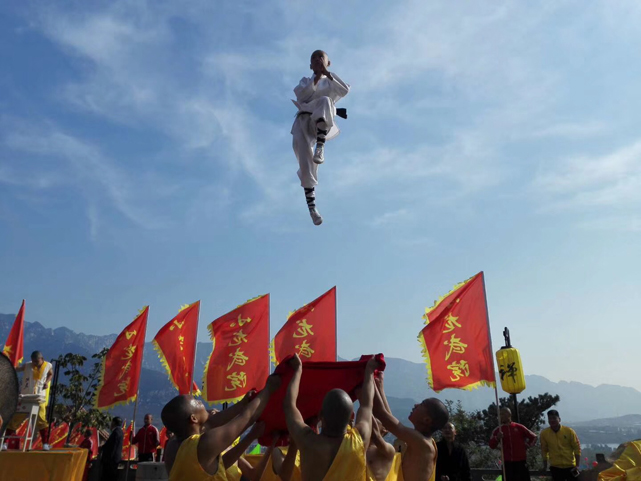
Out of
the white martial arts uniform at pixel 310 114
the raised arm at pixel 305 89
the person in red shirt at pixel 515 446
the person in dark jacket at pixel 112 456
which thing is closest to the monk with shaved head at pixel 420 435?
the white martial arts uniform at pixel 310 114

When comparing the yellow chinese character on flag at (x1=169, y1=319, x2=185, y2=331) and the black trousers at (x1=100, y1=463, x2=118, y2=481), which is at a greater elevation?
the yellow chinese character on flag at (x1=169, y1=319, x2=185, y2=331)

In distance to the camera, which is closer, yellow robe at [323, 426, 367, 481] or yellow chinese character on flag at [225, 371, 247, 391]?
yellow robe at [323, 426, 367, 481]

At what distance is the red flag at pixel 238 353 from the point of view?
14930 mm

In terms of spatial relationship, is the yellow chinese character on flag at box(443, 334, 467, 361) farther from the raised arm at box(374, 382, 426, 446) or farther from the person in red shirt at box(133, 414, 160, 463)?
the person in red shirt at box(133, 414, 160, 463)

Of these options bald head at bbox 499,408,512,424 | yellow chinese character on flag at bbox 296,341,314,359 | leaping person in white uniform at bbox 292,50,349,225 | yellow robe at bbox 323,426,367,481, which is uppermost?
leaping person in white uniform at bbox 292,50,349,225

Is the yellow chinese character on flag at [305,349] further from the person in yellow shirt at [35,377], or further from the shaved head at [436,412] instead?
the shaved head at [436,412]

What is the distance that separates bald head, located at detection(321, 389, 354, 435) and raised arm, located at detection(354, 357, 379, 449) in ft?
0.73

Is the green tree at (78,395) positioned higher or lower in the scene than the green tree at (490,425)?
higher

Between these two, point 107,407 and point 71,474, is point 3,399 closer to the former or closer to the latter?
point 71,474

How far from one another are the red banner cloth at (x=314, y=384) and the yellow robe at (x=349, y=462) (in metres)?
0.69

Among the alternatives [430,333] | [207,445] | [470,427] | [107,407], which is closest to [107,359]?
[107,407]

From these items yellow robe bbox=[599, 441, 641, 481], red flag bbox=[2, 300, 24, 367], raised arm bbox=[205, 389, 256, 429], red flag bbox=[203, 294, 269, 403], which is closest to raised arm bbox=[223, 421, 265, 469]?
raised arm bbox=[205, 389, 256, 429]

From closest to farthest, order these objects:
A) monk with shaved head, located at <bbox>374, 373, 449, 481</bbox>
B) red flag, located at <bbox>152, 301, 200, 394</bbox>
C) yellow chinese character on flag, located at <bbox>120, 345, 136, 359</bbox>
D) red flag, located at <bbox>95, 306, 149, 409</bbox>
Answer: monk with shaved head, located at <bbox>374, 373, 449, 481</bbox> < red flag, located at <bbox>95, 306, 149, 409</bbox> < yellow chinese character on flag, located at <bbox>120, 345, 136, 359</bbox> < red flag, located at <bbox>152, 301, 200, 394</bbox>

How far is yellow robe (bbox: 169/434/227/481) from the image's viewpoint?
3.51m
